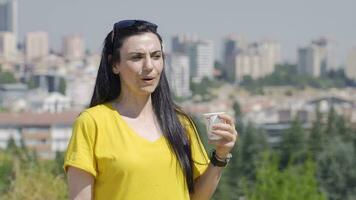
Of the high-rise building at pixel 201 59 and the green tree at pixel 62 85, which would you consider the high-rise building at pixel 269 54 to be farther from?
the green tree at pixel 62 85

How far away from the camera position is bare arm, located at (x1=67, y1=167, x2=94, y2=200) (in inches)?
65.7

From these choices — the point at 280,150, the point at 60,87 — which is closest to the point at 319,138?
the point at 280,150

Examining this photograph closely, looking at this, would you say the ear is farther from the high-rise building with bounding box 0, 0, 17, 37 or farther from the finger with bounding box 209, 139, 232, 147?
the high-rise building with bounding box 0, 0, 17, 37

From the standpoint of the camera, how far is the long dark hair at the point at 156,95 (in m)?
1.73

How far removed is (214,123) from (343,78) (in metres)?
86.2

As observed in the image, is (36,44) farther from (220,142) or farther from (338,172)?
(220,142)

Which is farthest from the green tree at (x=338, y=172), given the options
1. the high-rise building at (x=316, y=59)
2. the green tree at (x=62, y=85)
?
the high-rise building at (x=316, y=59)

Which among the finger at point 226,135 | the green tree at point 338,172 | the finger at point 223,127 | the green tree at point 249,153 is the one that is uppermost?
the finger at point 223,127

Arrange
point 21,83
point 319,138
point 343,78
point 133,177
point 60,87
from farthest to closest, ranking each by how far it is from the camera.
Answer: point 343,78 < point 21,83 < point 60,87 < point 319,138 < point 133,177

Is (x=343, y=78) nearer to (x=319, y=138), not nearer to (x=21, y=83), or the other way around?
(x=21, y=83)

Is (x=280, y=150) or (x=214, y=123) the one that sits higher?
(x=214, y=123)

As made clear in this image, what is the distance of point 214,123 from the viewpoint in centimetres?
172

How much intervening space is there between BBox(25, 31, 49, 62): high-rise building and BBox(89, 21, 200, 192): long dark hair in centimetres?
9811

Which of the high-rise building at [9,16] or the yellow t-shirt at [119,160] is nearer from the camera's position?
the yellow t-shirt at [119,160]
